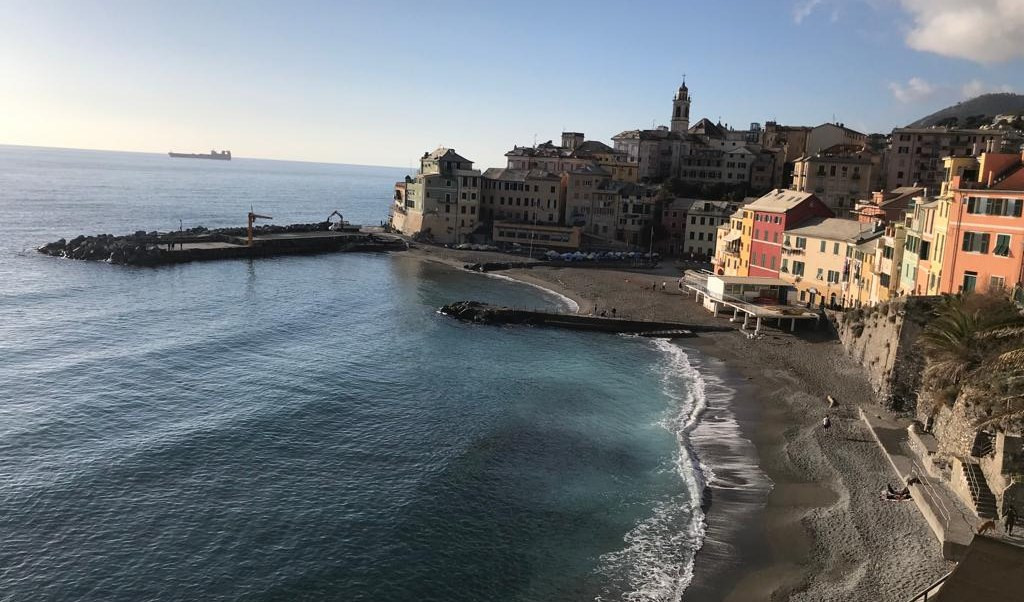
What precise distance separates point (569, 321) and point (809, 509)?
38620 millimetres

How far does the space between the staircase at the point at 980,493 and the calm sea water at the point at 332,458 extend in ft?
34.2

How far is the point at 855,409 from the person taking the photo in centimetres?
4234

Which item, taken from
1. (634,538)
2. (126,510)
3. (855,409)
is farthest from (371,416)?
A: (855,409)

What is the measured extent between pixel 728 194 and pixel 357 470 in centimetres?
9849

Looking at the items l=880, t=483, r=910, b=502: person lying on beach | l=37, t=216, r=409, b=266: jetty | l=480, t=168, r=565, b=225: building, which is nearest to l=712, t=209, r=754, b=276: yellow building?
l=480, t=168, r=565, b=225: building

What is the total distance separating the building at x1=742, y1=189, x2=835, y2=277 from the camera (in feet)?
230

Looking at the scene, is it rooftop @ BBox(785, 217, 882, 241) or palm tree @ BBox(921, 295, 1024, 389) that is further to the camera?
rooftop @ BBox(785, 217, 882, 241)

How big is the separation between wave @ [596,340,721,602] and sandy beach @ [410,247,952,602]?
0.54 metres

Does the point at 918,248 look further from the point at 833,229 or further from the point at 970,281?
the point at 833,229

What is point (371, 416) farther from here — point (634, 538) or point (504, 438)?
point (634, 538)

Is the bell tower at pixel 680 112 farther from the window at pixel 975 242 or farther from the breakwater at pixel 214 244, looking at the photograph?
the window at pixel 975 242

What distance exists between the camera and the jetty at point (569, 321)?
65.4m

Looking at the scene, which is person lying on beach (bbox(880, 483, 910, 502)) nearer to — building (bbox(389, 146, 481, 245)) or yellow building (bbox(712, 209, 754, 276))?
yellow building (bbox(712, 209, 754, 276))

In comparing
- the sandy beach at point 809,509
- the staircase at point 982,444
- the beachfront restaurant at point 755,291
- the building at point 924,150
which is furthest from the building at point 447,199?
the staircase at point 982,444
